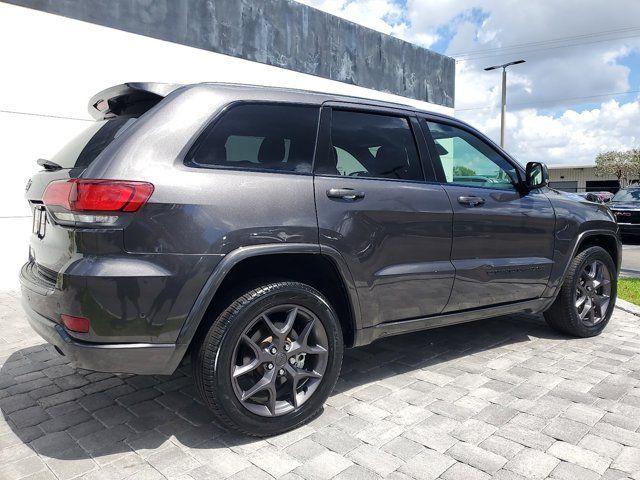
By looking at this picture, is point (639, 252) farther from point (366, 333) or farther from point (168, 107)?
point (168, 107)

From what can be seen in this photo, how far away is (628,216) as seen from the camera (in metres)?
13.6

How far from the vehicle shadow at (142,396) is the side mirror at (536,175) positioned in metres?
1.39

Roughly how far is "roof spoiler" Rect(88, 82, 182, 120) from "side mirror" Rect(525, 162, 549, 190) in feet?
9.07

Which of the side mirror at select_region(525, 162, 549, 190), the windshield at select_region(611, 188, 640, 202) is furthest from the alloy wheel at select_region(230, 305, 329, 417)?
the windshield at select_region(611, 188, 640, 202)

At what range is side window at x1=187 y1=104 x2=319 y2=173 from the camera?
8.64 feet

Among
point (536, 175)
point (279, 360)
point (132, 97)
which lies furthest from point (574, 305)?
point (132, 97)

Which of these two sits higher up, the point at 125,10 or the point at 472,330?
the point at 125,10

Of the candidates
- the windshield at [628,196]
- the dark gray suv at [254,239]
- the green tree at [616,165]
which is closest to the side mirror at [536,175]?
the dark gray suv at [254,239]

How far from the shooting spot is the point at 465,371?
372 cm

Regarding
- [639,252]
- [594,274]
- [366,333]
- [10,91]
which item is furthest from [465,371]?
[639,252]

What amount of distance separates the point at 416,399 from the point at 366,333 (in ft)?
1.88

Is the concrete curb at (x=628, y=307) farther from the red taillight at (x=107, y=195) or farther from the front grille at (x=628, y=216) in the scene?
the front grille at (x=628, y=216)

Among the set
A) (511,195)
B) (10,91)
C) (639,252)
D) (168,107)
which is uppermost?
(10,91)

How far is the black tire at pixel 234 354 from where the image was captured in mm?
2545
